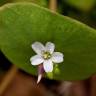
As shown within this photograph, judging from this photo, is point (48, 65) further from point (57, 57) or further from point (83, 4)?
point (83, 4)

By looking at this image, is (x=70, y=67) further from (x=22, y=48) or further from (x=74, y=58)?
(x=22, y=48)

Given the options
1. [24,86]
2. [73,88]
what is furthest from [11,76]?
[73,88]

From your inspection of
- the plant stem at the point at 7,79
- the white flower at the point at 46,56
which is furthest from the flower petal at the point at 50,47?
the plant stem at the point at 7,79

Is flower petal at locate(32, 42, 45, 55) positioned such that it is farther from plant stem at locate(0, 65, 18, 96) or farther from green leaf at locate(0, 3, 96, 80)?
plant stem at locate(0, 65, 18, 96)

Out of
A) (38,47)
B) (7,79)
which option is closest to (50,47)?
(38,47)

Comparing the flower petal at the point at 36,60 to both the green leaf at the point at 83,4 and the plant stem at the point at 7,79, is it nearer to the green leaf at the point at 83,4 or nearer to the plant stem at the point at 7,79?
the plant stem at the point at 7,79

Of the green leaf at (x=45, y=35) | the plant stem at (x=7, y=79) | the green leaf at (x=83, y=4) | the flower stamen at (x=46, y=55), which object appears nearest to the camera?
the green leaf at (x=45, y=35)

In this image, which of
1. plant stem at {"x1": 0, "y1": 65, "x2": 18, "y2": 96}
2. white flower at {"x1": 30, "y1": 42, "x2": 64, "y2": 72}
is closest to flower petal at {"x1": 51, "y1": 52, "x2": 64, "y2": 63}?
white flower at {"x1": 30, "y1": 42, "x2": 64, "y2": 72}
